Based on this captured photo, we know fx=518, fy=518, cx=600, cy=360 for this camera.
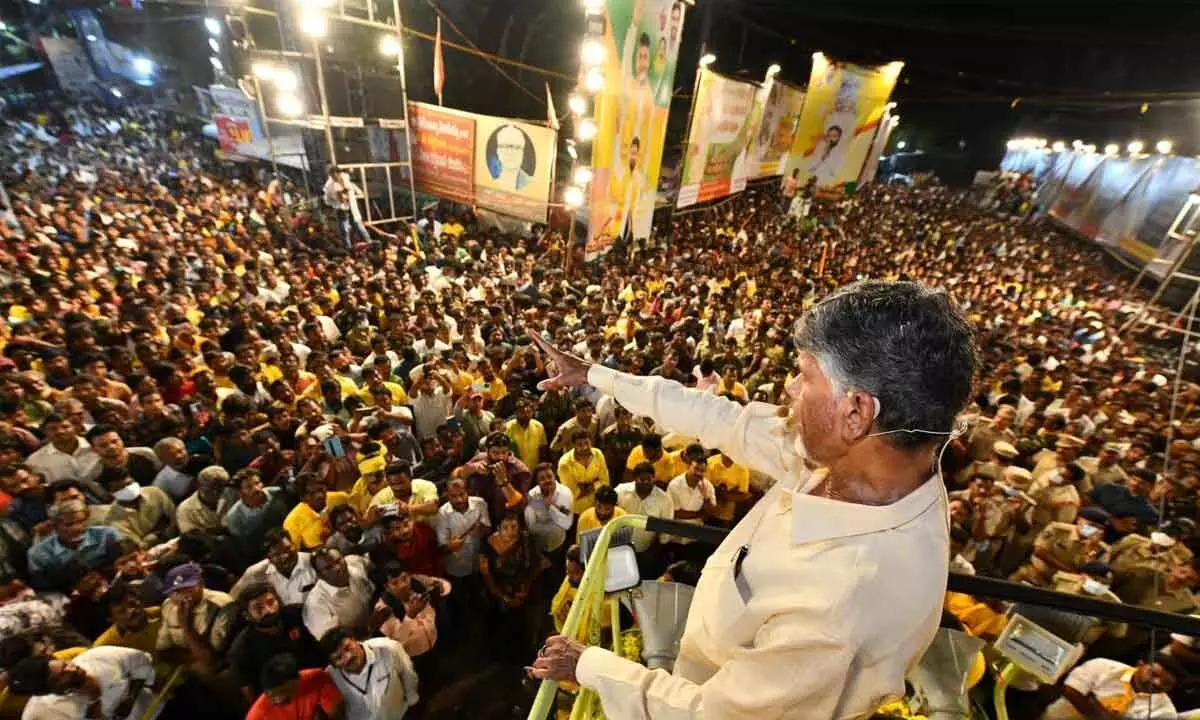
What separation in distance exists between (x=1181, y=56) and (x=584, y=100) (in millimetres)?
23406

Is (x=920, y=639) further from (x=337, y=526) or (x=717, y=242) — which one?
(x=717, y=242)

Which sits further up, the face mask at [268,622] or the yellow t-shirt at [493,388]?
the face mask at [268,622]

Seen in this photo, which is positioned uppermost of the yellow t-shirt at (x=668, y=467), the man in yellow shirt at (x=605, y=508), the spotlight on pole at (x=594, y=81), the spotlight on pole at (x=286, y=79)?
the spotlight on pole at (x=594, y=81)

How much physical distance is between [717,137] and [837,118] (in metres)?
7.23

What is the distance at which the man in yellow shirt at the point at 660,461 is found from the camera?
5035 millimetres

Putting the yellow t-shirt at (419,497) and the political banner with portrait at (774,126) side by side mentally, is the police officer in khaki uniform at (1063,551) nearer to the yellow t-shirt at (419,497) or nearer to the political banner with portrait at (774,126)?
the yellow t-shirt at (419,497)

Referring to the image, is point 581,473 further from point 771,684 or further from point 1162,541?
point 1162,541

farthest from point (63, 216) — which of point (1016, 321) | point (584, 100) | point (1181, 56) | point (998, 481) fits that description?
point (1181, 56)

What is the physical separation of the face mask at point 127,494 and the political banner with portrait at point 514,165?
28.7 ft

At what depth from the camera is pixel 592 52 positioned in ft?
28.0

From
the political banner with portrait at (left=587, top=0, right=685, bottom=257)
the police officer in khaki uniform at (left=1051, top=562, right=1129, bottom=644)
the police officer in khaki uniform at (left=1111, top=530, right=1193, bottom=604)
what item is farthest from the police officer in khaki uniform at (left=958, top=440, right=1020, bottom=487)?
the political banner with portrait at (left=587, top=0, right=685, bottom=257)

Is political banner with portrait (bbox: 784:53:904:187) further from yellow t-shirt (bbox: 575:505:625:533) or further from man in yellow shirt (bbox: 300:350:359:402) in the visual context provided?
yellow t-shirt (bbox: 575:505:625:533)

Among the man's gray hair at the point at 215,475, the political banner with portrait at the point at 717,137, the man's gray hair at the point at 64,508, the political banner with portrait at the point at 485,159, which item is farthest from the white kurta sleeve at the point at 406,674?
the political banner with portrait at the point at 717,137

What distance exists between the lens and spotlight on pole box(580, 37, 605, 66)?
8438 mm
